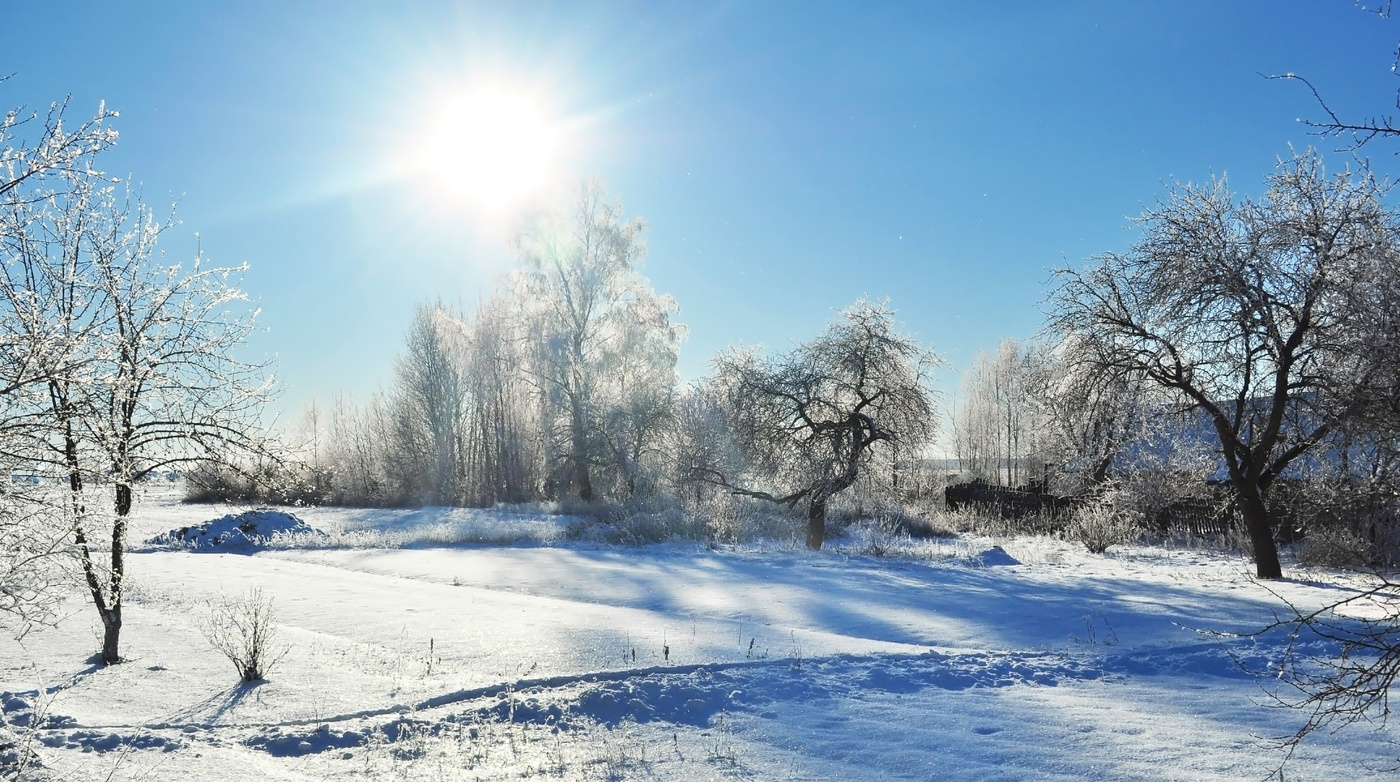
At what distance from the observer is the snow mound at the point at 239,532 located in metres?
20.6

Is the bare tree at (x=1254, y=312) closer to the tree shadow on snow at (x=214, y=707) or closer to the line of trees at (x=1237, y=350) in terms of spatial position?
the line of trees at (x=1237, y=350)

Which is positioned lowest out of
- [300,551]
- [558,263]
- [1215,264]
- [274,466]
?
[300,551]

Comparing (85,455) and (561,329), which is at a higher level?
(561,329)

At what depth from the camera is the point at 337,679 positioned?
265 inches

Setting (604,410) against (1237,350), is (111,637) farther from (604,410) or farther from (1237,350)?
(604,410)

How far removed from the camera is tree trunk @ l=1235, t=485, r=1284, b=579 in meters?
12.6

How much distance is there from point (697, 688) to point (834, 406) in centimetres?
1384

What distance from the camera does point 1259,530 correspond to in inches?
505

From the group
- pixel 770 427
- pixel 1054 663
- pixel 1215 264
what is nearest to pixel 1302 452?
pixel 1215 264

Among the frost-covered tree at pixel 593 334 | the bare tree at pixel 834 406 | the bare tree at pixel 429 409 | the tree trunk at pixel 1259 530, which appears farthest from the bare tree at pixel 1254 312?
the bare tree at pixel 429 409

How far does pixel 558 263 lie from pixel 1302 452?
24574mm

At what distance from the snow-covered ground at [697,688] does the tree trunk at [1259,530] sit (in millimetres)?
659

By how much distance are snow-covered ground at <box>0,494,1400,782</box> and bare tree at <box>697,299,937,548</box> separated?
293 inches

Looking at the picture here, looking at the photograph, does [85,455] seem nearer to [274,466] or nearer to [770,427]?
[274,466]
